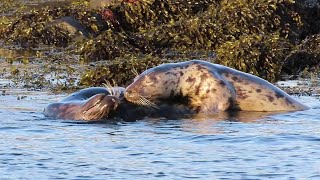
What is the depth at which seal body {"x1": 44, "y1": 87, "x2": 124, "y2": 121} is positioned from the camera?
29.2ft

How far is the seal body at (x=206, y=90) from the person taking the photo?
940 centimetres

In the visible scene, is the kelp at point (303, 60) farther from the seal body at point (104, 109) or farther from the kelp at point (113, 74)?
the seal body at point (104, 109)

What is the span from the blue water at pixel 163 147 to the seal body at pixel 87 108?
0.14 m

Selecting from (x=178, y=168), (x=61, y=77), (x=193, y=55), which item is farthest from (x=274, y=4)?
(x=178, y=168)

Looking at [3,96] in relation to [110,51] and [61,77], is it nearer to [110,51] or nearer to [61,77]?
[61,77]

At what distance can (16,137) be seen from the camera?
26.2 feet

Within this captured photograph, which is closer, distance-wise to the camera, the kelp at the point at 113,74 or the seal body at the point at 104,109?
the seal body at the point at 104,109

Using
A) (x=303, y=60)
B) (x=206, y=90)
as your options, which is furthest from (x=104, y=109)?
(x=303, y=60)

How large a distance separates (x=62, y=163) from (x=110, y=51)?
23.2 ft

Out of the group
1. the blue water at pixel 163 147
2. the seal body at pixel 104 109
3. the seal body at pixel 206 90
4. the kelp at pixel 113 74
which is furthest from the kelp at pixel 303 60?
the seal body at pixel 104 109

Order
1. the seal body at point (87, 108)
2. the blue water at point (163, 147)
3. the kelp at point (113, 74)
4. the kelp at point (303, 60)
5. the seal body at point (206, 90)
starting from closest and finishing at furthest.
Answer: the blue water at point (163, 147), the seal body at point (87, 108), the seal body at point (206, 90), the kelp at point (113, 74), the kelp at point (303, 60)

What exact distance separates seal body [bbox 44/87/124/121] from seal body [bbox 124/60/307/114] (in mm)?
368

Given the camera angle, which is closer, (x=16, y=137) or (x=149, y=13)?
(x=16, y=137)

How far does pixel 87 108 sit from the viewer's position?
8922 millimetres
